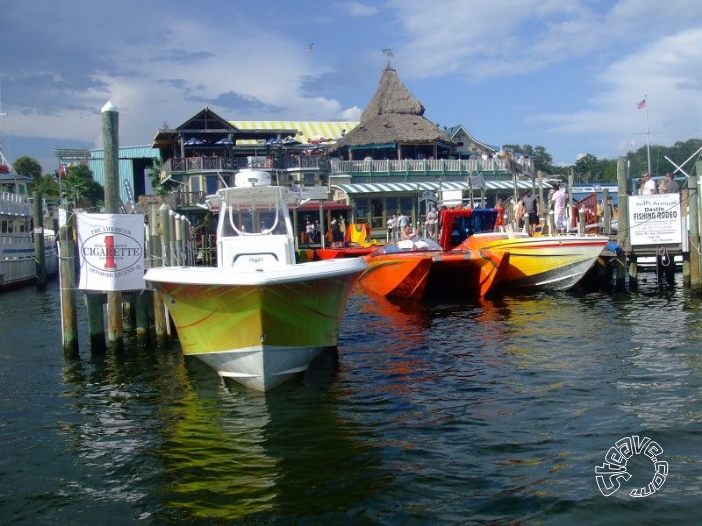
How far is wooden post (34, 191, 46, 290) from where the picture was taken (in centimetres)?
3031

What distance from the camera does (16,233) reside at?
3228 cm

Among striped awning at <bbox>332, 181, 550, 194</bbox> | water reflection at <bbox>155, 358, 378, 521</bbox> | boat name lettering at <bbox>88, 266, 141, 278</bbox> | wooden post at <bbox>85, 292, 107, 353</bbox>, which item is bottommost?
water reflection at <bbox>155, 358, 378, 521</bbox>

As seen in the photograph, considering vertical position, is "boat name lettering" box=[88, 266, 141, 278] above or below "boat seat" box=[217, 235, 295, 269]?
below

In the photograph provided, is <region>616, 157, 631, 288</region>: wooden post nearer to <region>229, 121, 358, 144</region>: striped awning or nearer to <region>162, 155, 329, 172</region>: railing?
<region>162, 155, 329, 172</region>: railing

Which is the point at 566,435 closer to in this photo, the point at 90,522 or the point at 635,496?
the point at 635,496

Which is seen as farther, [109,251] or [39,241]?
[39,241]

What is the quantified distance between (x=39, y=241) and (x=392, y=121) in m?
26.5

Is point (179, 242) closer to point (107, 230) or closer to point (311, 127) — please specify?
point (107, 230)

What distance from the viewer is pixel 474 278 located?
21.6m

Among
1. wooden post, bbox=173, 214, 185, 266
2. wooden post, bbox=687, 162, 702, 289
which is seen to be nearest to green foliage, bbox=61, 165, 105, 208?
wooden post, bbox=173, 214, 185, 266

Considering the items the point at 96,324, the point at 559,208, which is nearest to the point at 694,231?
the point at 559,208

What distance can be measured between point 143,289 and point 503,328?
7.75m

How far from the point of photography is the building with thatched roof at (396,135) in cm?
4928

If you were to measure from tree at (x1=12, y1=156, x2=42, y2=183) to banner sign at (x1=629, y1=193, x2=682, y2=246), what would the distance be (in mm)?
60177
